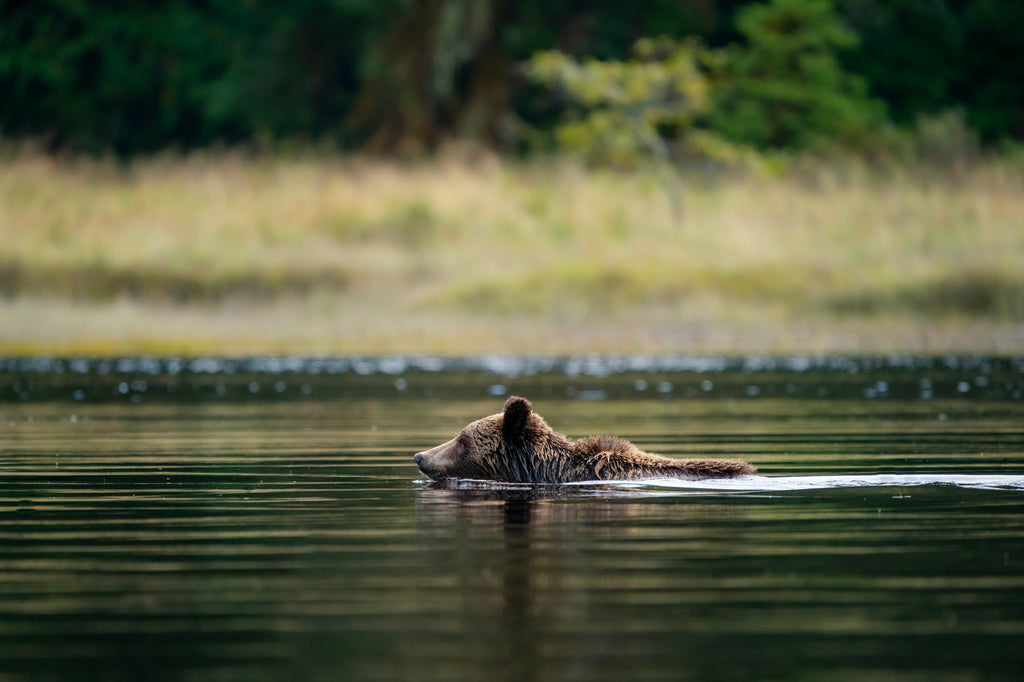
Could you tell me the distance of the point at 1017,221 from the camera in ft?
105

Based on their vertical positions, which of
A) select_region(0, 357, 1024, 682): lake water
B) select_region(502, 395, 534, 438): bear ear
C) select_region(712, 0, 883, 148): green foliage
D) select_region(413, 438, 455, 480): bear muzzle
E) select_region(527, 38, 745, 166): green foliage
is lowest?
select_region(0, 357, 1024, 682): lake water

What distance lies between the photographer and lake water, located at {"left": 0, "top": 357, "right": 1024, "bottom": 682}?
19.8ft

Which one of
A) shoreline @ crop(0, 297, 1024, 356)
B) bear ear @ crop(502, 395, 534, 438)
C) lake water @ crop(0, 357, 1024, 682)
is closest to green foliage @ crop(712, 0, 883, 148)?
shoreline @ crop(0, 297, 1024, 356)

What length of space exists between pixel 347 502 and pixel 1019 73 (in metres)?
40.4

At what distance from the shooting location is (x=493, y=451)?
1144cm

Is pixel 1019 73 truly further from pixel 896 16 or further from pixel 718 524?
pixel 718 524

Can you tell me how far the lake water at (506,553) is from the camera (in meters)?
6.02

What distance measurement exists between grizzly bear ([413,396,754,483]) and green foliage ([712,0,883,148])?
111ft

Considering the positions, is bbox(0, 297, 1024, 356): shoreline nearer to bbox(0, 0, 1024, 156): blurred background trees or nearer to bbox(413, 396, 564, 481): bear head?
bbox(0, 0, 1024, 156): blurred background trees

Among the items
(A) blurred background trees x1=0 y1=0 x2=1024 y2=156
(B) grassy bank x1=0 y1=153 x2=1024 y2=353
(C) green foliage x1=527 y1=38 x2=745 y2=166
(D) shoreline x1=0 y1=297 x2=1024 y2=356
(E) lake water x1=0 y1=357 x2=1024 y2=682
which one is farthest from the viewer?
(A) blurred background trees x1=0 y1=0 x2=1024 y2=156

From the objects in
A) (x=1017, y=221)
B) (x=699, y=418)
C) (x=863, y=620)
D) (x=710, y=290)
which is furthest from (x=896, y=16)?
(x=863, y=620)

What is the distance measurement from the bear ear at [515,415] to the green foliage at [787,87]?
33.9 metres

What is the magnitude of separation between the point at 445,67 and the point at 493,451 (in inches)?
1302

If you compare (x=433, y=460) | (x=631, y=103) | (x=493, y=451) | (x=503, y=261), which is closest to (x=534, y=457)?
(x=493, y=451)
